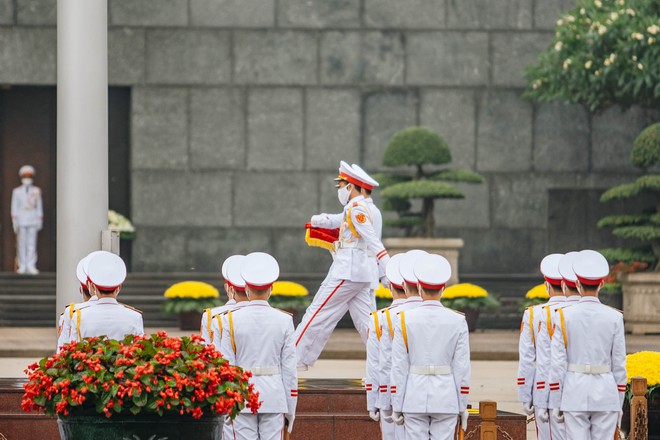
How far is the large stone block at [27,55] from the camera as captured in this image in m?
29.0

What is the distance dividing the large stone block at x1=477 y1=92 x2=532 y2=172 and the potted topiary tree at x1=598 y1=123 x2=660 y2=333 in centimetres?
421

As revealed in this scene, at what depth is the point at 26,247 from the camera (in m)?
28.1

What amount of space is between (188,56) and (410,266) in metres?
18.8

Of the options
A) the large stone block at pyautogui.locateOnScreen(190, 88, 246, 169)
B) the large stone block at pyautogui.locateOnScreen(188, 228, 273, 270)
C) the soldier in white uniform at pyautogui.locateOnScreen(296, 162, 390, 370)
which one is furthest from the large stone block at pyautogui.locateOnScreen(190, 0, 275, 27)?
the soldier in white uniform at pyautogui.locateOnScreen(296, 162, 390, 370)

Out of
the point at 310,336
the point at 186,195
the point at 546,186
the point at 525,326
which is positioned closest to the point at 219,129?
the point at 186,195

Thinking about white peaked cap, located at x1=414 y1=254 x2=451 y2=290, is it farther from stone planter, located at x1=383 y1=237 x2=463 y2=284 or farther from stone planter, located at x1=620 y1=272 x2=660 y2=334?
stone planter, located at x1=383 y1=237 x2=463 y2=284

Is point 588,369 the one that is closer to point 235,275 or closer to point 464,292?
point 235,275

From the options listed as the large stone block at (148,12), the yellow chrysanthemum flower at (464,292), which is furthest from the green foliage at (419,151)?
the large stone block at (148,12)

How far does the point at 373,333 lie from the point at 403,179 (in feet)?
50.8

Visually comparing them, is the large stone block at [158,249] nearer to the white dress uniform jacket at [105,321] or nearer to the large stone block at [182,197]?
the large stone block at [182,197]

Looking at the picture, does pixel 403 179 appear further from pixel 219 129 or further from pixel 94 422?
pixel 94 422

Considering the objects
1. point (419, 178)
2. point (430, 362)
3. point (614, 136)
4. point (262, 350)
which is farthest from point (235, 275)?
point (614, 136)

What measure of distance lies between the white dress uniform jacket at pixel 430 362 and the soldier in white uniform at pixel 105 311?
2.00 metres

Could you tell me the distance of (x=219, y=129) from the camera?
29.5 m
